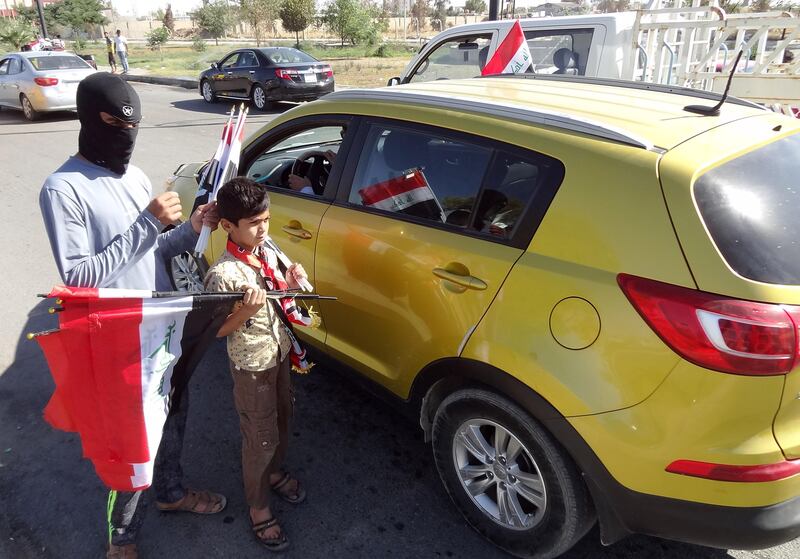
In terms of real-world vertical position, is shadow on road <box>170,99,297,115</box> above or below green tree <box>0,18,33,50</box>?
below

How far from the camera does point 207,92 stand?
1702 cm

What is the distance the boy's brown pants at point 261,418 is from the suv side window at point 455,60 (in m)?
5.96

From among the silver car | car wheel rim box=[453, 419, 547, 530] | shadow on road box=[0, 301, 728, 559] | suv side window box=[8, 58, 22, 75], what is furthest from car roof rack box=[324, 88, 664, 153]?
suv side window box=[8, 58, 22, 75]

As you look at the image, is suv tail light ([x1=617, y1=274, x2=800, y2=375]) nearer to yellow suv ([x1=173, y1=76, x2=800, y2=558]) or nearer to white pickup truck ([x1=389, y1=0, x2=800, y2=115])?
yellow suv ([x1=173, y1=76, x2=800, y2=558])

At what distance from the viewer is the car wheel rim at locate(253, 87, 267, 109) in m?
14.8

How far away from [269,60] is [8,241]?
10.0 metres

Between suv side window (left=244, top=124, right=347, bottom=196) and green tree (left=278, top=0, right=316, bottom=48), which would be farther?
green tree (left=278, top=0, right=316, bottom=48)

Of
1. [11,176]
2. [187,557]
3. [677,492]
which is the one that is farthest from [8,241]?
[677,492]

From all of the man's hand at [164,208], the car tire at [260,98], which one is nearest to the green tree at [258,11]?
the car tire at [260,98]

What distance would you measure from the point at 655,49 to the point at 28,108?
14262mm

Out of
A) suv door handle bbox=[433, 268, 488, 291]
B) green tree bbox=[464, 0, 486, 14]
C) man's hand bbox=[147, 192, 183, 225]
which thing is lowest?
suv door handle bbox=[433, 268, 488, 291]

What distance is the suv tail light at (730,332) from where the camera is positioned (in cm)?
174

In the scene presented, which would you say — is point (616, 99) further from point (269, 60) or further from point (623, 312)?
point (269, 60)

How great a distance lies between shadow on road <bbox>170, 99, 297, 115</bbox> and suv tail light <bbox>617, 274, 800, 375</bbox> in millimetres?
14045
